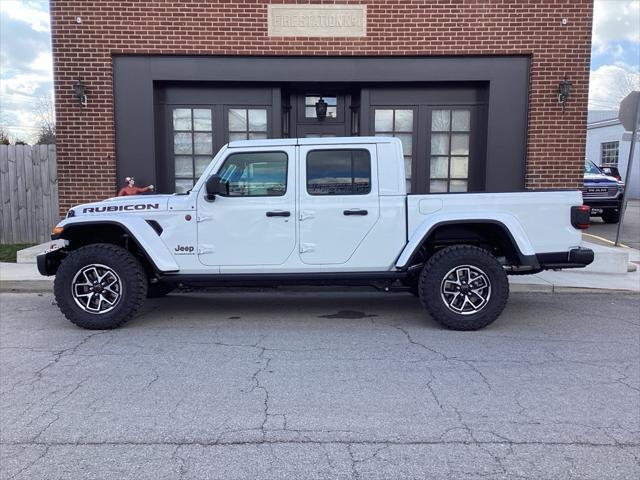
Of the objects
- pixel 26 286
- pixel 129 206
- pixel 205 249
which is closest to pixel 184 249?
pixel 205 249

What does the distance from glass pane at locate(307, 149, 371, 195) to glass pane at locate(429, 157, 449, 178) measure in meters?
4.72

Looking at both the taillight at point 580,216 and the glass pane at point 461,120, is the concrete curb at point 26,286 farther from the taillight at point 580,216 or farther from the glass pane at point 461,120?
the glass pane at point 461,120

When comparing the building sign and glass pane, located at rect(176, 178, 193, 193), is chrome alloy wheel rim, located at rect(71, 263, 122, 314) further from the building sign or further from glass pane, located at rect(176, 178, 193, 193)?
the building sign

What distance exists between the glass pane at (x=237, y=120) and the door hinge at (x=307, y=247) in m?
5.04

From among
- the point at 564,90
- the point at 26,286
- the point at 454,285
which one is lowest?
the point at 26,286

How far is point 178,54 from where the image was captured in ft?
31.6

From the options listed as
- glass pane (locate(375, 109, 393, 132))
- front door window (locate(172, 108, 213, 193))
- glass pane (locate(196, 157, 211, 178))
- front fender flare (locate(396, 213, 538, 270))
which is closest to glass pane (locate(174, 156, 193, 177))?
front door window (locate(172, 108, 213, 193))

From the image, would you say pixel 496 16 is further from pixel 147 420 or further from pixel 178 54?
pixel 147 420

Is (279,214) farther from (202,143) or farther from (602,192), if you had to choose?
(602,192)

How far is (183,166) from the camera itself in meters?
10.4

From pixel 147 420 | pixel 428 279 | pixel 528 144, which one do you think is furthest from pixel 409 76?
pixel 147 420

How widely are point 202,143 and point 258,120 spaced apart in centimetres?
117

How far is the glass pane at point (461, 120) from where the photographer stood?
10273 mm

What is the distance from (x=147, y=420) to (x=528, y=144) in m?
8.48
